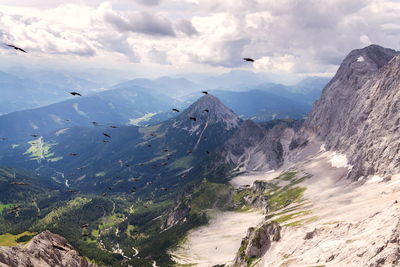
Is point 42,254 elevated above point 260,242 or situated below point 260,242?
below

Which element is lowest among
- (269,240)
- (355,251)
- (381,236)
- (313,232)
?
(269,240)

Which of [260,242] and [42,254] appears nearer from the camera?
[42,254]

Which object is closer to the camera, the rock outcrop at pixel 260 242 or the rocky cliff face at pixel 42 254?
the rocky cliff face at pixel 42 254

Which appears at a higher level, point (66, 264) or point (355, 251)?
point (355, 251)

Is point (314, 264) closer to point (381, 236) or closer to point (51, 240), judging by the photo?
point (381, 236)

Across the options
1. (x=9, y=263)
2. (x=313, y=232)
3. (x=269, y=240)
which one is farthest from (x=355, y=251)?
(x=9, y=263)

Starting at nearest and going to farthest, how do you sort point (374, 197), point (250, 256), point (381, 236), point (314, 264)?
point (381, 236), point (314, 264), point (250, 256), point (374, 197)

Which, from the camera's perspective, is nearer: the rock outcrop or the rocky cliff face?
the rocky cliff face

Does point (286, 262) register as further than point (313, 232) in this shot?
No
